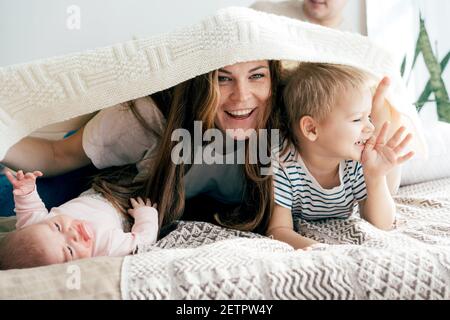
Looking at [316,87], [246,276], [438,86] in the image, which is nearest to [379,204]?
[316,87]

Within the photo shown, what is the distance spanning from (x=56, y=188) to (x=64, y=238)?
0.46 m

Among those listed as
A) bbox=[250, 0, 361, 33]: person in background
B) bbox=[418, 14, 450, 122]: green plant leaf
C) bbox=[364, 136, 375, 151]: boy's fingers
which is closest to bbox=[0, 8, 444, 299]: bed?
bbox=[364, 136, 375, 151]: boy's fingers

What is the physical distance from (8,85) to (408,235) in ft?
2.92

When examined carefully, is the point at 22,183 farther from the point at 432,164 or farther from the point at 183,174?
the point at 432,164

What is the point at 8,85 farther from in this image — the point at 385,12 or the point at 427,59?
the point at 427,59

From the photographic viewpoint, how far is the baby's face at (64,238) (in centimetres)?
87

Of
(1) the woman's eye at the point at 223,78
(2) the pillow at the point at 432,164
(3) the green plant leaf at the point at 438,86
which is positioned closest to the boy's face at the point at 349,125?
(1) the woman's eye at the point at 223,78

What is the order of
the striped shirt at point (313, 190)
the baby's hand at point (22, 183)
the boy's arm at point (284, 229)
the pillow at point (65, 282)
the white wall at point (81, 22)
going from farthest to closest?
the white wall at point (81, 22), the striped shirt at point (313, 190), the boy's arm at point (284, 229), the baby's hand at point (22, 183), the pillow at point (65, 282)

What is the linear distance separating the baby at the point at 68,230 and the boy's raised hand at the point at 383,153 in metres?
0.49

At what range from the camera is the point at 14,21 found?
2219mm

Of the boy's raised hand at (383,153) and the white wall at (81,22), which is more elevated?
the white wall at (81,22)

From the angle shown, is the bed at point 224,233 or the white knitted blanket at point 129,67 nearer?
the bed at point 224,233

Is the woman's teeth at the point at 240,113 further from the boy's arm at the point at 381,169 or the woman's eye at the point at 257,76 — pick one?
the boy's arm at the point at 381,169
